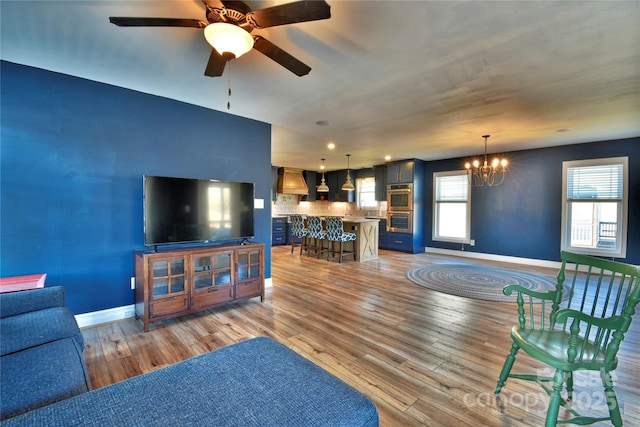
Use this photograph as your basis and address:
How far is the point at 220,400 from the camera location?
0.92m

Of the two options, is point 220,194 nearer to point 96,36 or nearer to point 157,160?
point 157,160

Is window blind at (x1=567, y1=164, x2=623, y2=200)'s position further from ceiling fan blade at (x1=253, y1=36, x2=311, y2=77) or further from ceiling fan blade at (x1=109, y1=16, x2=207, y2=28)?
ceiling fan blade at (x1=109, y1=16, x2=207, y2=28)

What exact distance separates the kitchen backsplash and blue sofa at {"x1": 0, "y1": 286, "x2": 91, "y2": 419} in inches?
297

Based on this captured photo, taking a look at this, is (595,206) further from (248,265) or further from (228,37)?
(228,37)

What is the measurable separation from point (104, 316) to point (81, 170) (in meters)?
1.54

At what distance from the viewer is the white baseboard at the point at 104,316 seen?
2889mm

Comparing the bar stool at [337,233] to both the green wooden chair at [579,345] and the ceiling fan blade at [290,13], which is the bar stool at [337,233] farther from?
the ceiling fan blade at [290,13]

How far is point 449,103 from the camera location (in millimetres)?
3369

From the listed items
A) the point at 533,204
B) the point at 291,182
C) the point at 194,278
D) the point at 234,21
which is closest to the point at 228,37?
the point at 234,21

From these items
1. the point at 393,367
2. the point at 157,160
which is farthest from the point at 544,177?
the point at 157,160

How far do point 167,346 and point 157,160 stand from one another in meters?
2.02

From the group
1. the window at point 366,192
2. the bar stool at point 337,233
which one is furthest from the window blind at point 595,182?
the window at point 366,192

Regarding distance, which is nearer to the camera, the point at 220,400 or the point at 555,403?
the point at 220,400

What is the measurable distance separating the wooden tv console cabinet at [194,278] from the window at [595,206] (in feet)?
19.9
